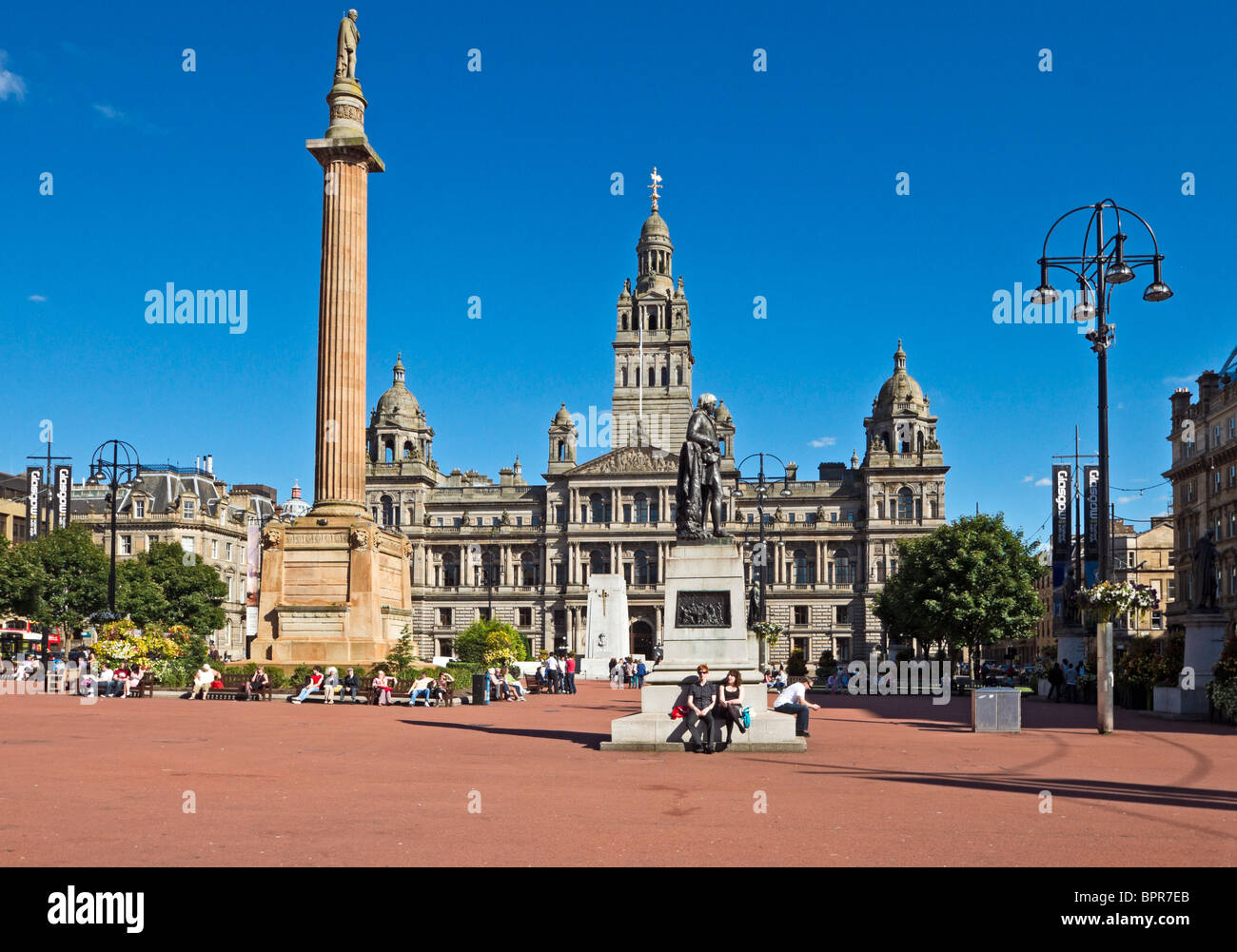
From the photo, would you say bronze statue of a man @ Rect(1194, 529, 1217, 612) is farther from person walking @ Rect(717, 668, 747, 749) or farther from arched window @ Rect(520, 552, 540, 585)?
arched window @ Rect(520, 552, 540, 585)

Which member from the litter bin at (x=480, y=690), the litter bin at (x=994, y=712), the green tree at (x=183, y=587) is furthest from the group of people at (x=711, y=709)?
the green tree at (x=183, y=587)

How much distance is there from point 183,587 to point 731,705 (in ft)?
206

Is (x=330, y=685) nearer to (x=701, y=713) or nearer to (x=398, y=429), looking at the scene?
(x=701, y=713)

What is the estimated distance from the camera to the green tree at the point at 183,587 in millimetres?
72750

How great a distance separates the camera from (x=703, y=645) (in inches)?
747

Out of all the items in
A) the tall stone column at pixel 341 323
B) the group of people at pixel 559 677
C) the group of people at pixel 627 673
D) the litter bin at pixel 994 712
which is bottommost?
the group of people at pixel 627 673

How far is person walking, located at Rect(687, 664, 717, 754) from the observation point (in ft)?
57.8

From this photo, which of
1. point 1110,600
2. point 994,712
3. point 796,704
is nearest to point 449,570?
point 994,712

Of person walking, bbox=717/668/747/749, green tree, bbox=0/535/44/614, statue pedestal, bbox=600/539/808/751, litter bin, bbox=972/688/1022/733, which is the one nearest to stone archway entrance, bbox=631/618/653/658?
green tree, bbox=0/535/44/614

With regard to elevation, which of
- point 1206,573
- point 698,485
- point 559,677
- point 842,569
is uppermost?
point 698,485

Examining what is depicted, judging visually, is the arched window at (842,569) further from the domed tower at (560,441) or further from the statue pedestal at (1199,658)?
the statue pedestal at (1199,658)

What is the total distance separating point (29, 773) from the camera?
13656mm

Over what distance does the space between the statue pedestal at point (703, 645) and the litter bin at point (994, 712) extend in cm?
705

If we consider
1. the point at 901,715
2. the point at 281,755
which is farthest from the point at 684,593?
the point at 901,715
